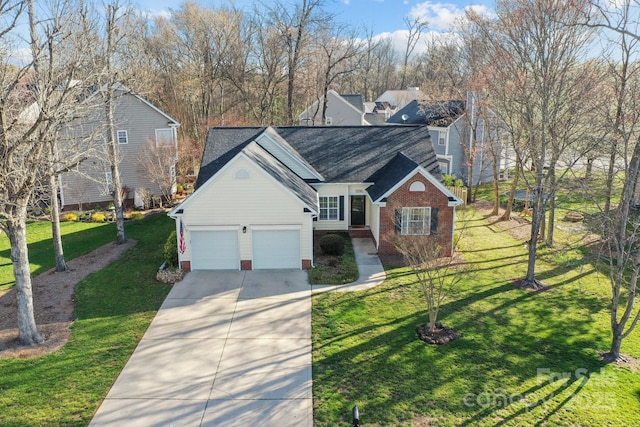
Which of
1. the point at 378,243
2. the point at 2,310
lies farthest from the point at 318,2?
the point at 2,310

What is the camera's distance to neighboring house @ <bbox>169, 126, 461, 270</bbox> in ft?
59.7

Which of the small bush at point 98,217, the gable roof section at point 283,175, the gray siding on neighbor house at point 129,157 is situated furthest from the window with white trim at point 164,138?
the gable roof section at point 283,175

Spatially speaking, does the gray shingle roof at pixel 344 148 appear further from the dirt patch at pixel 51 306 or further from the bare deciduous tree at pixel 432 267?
the dirt patch at pixel 51 306

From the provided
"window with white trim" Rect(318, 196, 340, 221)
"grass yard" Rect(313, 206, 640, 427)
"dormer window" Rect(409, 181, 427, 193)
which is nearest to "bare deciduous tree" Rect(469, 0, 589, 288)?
"grass yard" Rect(313, 206, 640, 427)

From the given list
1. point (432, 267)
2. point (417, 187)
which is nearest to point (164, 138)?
point (417, 187)

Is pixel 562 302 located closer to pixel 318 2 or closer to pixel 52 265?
pixel 52 265

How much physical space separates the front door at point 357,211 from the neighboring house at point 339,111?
27864 mm

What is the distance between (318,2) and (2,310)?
111 ft

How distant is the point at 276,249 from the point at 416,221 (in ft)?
21.1

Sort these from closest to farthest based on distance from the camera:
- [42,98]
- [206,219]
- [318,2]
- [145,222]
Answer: [42,98] → [206,219] → [145,222] → [318,2]

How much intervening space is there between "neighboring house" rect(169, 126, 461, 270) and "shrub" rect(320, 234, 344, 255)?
1.52m

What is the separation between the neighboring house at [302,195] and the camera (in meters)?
18.2

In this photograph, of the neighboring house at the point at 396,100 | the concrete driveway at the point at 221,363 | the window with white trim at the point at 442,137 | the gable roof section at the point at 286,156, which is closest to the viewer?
the concrete driveway at the point at 221,363

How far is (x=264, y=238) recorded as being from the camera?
18734mm
